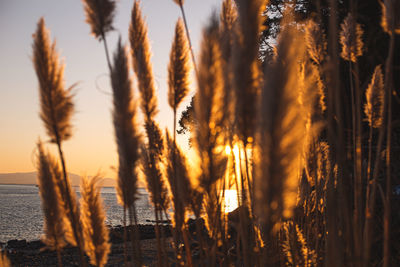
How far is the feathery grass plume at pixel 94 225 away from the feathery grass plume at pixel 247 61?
969 mm

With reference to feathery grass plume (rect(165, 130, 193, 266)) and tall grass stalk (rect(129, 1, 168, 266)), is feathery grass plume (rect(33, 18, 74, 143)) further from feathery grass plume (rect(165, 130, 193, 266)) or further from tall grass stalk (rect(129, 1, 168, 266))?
feathery grass plume (rect(165, 130, 193, 266))

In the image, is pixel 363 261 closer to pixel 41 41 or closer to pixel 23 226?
pixel 41 41

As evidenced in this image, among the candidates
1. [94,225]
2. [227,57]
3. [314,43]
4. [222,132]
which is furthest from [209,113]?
[314,43]

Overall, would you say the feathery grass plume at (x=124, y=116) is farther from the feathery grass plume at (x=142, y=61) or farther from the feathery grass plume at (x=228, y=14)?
the feathery grass plume at (x=228, y=14)

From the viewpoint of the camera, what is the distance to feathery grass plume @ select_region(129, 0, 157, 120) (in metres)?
1.92

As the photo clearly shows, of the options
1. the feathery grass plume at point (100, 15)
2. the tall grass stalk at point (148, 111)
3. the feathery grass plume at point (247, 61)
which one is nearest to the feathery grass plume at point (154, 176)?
the tall grass stalk at point (148, 111)

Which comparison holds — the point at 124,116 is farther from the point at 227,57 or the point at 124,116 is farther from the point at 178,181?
the point at 227,57

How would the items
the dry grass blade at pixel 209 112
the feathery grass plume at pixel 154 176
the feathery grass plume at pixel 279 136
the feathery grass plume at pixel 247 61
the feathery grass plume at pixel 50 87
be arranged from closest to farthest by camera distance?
the feathery grass plume at pixel 279 136 < the feathery grass plume at pixel 247 61 < the dry grass blade at pixel 209 112 < the feathery grass plume at pixel 50 87 < the feathery grass plume at pixel 154 176

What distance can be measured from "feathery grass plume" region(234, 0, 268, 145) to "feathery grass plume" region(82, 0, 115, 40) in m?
0.82

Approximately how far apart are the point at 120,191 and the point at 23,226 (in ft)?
108

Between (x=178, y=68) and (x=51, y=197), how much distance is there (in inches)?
36.3

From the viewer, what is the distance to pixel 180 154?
6.30 feet

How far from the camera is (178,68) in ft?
6.00

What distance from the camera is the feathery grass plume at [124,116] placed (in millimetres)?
1576
